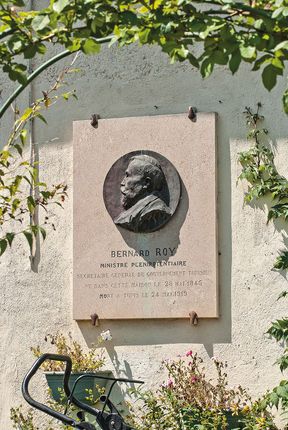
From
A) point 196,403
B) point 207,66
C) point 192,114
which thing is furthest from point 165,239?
point 207,66

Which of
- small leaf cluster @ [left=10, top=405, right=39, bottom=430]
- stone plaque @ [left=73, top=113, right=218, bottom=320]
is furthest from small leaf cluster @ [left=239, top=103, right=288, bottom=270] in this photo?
small leaf cluster @ [left=10, top=405, right=39, bottom=430]

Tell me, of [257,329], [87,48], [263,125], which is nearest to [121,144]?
[263,125]

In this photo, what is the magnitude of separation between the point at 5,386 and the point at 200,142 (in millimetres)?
2314

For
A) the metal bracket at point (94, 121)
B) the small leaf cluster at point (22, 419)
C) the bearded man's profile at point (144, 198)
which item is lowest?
the small leaf cluster at point (22, 419)

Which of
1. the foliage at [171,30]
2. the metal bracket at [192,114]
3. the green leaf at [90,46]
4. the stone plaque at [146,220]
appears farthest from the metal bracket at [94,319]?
the green leaf at [90,46]

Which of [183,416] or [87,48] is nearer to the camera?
[87,48]

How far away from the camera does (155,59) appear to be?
8992 mm

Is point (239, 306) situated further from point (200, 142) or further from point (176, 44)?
point (176, 44)

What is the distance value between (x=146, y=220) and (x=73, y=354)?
1092mm

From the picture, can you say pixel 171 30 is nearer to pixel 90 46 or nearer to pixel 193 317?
pixel 90 46

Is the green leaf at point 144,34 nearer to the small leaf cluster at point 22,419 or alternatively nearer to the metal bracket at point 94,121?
the metal bracket at point 94,121

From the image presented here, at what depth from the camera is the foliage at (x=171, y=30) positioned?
409 centimetres

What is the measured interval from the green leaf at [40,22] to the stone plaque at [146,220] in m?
4.41

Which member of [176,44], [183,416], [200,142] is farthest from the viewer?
[200,142]
